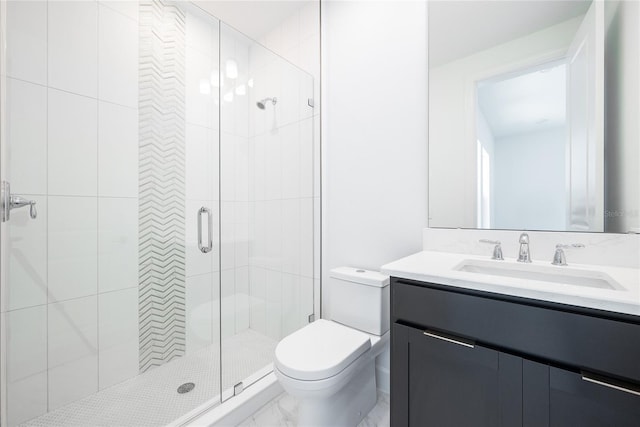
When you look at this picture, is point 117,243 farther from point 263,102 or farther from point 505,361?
point 505,361

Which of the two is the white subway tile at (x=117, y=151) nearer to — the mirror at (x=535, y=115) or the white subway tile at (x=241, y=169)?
the white subway tile at (x=241, y=169)

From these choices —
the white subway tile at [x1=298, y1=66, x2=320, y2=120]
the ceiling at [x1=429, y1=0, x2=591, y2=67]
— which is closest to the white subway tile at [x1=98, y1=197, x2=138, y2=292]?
the white subway tile at [x1=298, y1=66, x2=320, y2=120]

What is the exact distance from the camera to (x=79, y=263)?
4.75 feet

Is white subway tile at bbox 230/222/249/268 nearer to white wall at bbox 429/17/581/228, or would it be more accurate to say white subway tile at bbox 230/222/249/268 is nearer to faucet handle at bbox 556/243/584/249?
white wall at bbox 429/17/581/228

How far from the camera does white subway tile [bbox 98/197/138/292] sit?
1.53 m

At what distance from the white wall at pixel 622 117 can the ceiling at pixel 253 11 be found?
66.6 inches

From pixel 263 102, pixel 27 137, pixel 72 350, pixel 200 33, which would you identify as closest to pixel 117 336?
pixel 72 350

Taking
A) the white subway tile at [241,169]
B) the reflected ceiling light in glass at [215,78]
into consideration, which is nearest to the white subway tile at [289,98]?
the white subway tile at [241,169]

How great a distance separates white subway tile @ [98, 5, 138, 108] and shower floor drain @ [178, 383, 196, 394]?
63.7 inches

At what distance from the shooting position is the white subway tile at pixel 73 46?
135 cm

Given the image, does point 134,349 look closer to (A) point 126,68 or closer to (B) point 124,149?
(B) point 124,149

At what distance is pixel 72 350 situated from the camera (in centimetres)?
143

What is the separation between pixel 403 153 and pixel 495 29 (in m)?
0.70

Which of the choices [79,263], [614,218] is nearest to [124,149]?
[79,263]
